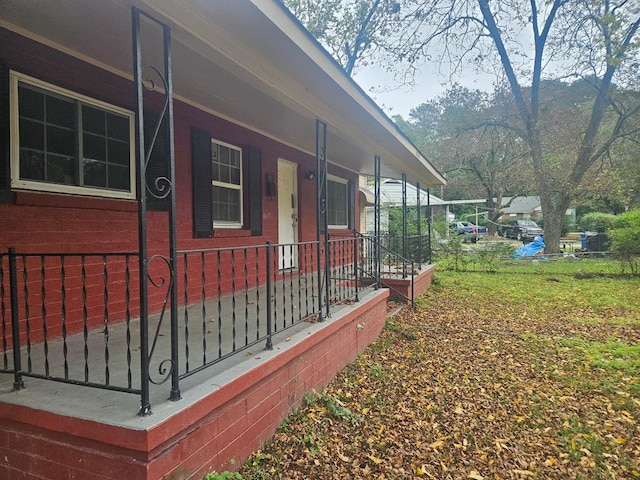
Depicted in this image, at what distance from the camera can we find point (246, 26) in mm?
2316

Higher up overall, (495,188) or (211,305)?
(495,188)

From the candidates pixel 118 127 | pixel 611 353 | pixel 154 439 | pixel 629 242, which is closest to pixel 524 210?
pixel 629 242

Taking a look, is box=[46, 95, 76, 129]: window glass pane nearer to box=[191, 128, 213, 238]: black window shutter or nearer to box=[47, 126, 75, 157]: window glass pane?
box=[47, 126, 75, 157]: window glass pane

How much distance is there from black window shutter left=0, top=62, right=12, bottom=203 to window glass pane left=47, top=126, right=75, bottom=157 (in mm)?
323

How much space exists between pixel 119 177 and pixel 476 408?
3859mm

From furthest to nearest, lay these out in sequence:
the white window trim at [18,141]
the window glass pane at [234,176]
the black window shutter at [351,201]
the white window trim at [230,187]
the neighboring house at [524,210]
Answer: the neighboring house at [524,210], the black window shutter at [351,201], the window glass pane at [234,176], the white window trim at [230,187], the white window trim at [18,141]

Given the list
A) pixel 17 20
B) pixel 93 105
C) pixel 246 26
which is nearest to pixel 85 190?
pixel 93 105

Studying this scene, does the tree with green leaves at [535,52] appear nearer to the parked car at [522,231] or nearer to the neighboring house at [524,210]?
the parked car at [522,231]

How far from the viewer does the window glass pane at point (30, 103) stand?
2.94 metres

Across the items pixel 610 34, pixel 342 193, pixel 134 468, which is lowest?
pixel 134 468

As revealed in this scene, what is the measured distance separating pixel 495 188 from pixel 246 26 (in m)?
29.4

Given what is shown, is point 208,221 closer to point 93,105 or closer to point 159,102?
point 159,102

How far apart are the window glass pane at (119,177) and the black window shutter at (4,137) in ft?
2.83

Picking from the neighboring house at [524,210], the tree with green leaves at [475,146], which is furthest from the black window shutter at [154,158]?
the neighboring house at [524,210]
